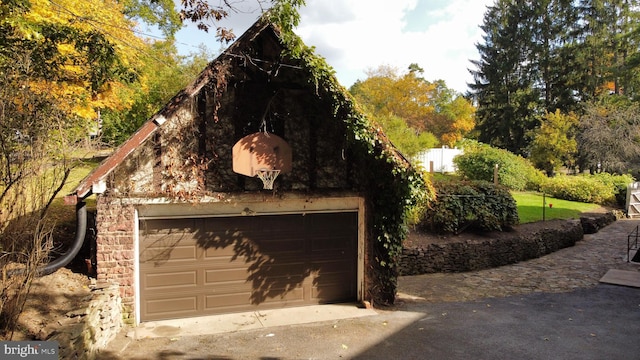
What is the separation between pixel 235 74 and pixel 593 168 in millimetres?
32951

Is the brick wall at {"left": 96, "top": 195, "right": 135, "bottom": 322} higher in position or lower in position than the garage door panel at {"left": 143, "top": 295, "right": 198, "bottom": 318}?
higher

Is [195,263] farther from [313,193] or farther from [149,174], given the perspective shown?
[313,193]

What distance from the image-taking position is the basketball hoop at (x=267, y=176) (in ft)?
27.3

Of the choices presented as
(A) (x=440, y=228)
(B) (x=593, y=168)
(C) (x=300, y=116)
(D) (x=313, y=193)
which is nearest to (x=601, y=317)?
(A) (x=440, y=228)

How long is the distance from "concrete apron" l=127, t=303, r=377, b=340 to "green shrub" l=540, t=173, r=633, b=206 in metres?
20.7

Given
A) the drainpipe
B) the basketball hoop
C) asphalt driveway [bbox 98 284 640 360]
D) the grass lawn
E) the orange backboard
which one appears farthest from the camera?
the grass lawn

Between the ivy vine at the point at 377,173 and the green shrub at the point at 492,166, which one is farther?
the green shrub at the point at 492,166

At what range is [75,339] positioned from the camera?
5645 mm

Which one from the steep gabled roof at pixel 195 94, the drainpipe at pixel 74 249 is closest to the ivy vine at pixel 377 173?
the steep gabled roof at pixel 195 94

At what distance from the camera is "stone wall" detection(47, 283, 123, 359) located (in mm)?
5500

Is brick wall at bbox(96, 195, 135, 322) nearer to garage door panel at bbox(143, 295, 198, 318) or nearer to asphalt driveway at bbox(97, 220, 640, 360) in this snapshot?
garage door panel at bbox(143, 295, 198, 318)

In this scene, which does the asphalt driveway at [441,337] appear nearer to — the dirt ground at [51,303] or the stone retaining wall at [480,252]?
the dirt ground at [51,303]

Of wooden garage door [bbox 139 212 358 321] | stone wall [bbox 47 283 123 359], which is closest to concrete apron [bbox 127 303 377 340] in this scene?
wooden garage door [bbox 139 212 358 321]

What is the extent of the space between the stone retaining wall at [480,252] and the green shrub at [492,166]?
6.94 meters
